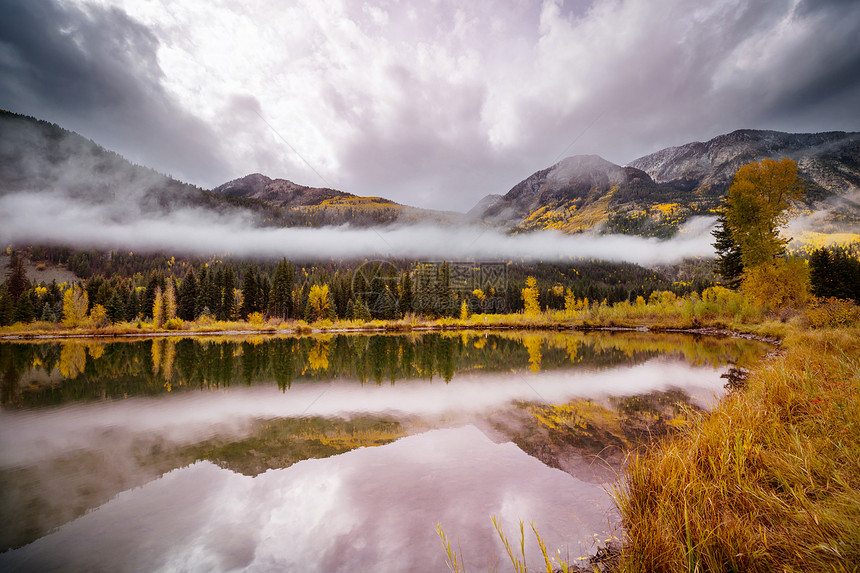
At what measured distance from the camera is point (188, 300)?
216 ft

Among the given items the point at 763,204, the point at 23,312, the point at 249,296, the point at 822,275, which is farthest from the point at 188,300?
the point at 822,275

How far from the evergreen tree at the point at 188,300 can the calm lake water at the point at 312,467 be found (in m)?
58.7

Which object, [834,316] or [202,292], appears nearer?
[834,316]

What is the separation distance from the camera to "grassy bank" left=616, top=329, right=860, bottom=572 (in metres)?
2.44

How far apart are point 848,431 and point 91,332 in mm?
64109

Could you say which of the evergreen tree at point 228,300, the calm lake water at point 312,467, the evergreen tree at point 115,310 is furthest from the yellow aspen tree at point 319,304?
the calm lake water at point 312,467

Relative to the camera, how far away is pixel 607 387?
12367mm

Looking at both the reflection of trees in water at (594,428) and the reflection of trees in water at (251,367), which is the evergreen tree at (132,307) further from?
the reflection of trees in water at (594,428)

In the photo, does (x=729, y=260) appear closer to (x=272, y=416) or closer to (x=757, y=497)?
(x=757, y=497)

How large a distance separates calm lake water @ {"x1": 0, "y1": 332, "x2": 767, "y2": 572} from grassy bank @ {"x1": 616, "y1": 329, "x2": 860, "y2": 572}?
84 cm

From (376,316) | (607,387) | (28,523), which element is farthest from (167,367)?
(376,316)

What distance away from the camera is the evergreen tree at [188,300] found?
214 feet

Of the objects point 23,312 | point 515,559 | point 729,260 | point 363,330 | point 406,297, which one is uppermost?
point 729,260

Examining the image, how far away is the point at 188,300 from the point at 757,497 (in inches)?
3125
